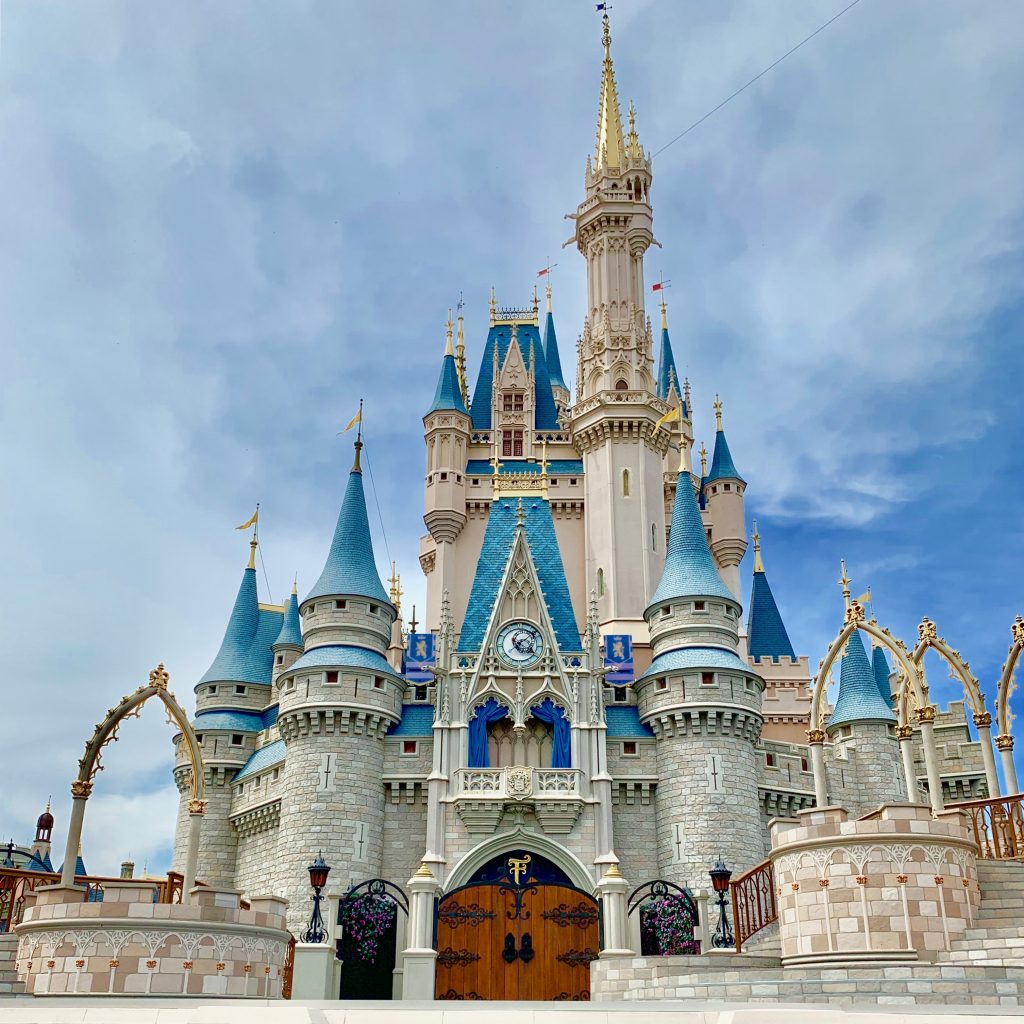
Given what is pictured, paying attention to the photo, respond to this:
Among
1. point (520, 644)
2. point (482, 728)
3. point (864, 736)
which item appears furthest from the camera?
point (864, 736)

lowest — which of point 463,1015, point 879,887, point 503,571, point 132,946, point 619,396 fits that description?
point 463,1015

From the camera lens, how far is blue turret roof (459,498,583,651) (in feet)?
114

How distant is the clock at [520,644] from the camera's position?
3328 centimetres

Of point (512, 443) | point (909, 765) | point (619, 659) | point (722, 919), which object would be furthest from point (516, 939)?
point (512, 443)

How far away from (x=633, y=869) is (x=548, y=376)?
28.5 m

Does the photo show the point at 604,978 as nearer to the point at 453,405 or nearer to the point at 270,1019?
→ the point at 270,1019

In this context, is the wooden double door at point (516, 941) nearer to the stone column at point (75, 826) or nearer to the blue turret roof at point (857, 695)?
the stone column at point (75, 826)

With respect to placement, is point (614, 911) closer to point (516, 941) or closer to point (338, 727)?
point (516, 941)

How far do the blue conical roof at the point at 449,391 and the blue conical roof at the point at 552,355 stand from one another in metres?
5.65

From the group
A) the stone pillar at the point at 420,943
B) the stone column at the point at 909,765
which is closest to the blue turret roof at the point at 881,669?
the stone pillar at the point at 420,943

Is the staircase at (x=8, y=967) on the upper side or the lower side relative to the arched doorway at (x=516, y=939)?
lower

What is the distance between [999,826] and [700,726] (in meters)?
15.4

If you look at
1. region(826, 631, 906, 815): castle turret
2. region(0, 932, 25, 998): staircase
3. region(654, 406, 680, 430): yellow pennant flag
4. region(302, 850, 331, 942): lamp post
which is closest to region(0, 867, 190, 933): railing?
region(0, 932, 25, 998): staircase

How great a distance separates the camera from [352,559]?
36.1 metres
